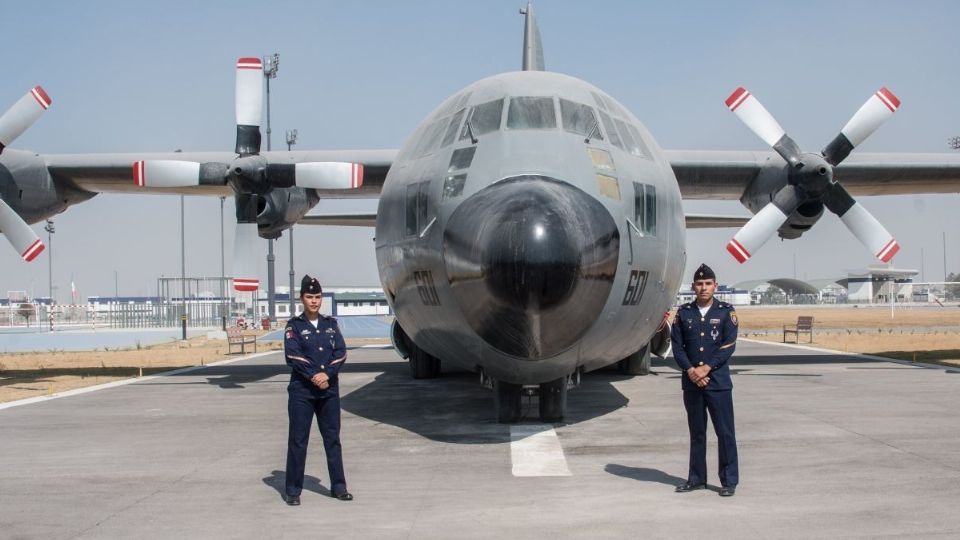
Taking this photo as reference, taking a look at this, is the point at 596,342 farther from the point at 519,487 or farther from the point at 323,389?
the point at 323,389


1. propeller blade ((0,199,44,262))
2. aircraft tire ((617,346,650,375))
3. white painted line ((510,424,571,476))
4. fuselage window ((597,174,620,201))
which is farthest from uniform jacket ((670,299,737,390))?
propeller blade ((0,199,44,262))

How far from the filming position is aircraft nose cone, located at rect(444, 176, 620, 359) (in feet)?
22.4

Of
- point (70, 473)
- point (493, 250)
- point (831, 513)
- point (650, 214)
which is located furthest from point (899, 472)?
point (70, 473)

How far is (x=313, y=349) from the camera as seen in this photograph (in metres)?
6.50

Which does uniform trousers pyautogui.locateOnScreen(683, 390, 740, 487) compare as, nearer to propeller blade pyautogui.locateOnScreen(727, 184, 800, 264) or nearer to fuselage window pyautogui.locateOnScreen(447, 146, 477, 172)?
fuselage window pyautogui.locateOnScreen(447, 146, 477, 172)

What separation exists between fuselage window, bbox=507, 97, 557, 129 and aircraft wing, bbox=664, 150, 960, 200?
9.07 m

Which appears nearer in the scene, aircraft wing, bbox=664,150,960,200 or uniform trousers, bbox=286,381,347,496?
uniform trousers, bbox=286,381,347,496

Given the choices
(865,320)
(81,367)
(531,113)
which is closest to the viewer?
(531,113)

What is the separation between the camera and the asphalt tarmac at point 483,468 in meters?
5.59

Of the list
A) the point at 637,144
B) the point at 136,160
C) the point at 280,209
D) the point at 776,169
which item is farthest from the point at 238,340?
the point at 637,144

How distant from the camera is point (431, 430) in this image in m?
9.79

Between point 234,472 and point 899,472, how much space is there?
5933mm

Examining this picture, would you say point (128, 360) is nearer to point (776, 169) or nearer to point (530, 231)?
point (776, 169)

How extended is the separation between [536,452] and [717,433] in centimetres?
218
